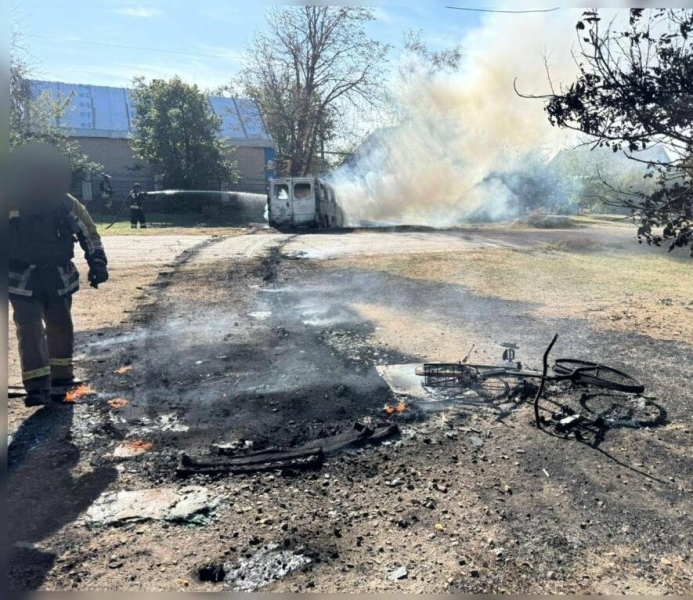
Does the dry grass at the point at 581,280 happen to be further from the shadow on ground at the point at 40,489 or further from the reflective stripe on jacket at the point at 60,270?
the shadow on ground at the point at 40,489

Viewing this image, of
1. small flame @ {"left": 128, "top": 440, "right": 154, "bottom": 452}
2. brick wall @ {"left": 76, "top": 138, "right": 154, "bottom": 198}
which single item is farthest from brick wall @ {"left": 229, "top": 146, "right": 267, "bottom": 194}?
small flame @ {"left": 128, "top": 440, "right": 154, "bottom": 452}

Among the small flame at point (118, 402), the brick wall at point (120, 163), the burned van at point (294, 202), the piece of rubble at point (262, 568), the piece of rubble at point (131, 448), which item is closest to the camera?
the piece of rubble at point (262, 568)

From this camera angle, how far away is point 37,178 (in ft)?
10.6

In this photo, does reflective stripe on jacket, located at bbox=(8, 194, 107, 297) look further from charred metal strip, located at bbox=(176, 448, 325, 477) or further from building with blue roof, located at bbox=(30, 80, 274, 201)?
building with blue roof, located at bbox=(30, 80, 274, 201)

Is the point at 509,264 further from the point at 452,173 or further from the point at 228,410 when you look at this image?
the point at 452,173

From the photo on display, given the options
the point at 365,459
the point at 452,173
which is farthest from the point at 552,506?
the point at 452,173

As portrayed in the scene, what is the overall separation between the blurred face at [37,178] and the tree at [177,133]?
25801 mm

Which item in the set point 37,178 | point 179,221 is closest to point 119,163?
point 179,221

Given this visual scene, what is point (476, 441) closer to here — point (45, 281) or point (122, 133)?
point (45, 281)

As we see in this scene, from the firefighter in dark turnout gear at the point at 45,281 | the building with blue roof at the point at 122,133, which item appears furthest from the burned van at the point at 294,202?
the firefighter in dark turnout gear at the point at 45,281

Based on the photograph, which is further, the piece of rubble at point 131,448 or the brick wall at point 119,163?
the brick wall at point 119,163

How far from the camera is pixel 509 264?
41.4ft

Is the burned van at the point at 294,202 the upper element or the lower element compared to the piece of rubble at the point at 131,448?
upper

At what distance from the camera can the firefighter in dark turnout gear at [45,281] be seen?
4.04 metres
